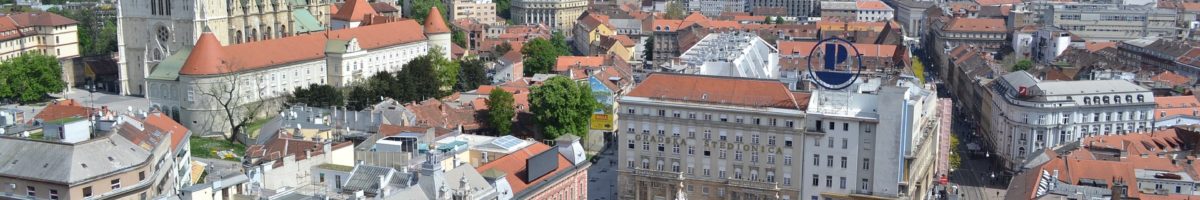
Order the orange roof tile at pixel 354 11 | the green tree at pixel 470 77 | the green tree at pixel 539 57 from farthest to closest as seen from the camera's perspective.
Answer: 1. the orange roof tile at pixel 354 11
2. the green tree at pixel 539 57
3. the green tree at pixel 470 77

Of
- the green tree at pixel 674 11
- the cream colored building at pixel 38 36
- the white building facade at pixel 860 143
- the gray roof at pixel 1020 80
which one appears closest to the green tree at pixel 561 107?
the white building facade at pixel 860 143

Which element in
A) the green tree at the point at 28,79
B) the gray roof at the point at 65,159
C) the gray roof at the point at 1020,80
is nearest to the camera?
the gray roof at the point at 65,159

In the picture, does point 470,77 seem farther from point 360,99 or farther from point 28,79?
point 28,79

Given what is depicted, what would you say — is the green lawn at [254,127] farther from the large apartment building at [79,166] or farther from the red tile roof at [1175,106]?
the red tile roof at [1175,106]

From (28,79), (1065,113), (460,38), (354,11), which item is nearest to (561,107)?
(1065,113)

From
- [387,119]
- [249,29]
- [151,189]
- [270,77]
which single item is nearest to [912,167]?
[387,119]

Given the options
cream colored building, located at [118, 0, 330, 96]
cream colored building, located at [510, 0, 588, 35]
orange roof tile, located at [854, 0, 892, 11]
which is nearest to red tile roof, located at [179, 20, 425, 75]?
cream colored building, located at [118, 0, 330, 96]

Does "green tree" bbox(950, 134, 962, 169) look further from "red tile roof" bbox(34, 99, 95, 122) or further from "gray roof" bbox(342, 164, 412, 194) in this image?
"red tile roof" bbox(34, 99, 95, 122)

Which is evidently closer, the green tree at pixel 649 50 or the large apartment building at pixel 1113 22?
the green tree at pixel 649 50
